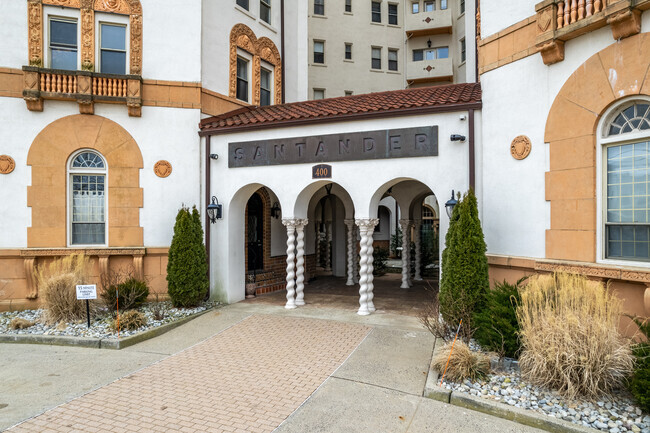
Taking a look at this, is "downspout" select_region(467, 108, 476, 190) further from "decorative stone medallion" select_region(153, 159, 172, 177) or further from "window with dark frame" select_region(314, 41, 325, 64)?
"window with dark frame" select_region(314, 41, 325, 64)

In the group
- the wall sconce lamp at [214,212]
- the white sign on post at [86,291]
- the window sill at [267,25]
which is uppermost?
the window sill at [267,25]

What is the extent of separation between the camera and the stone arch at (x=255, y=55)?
1266cm

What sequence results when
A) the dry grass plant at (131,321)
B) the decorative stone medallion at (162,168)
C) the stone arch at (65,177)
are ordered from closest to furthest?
1. the dry grass plant at (131,321)
2. the stone arch at (65,177)
3. the decorative stone medallion at (162,168)

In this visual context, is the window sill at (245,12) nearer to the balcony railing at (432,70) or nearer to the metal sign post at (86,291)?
the metal sign post at (86,291)

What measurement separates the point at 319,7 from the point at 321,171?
17324mm

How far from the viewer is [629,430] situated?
4.39 meters

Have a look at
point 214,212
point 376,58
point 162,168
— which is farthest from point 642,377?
point 376,58

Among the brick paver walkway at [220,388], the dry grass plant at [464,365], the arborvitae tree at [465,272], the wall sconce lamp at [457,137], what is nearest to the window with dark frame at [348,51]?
the wall sconce lamp at [457,137]

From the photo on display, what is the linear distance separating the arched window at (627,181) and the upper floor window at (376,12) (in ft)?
68.0

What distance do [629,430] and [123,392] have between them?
640 cm

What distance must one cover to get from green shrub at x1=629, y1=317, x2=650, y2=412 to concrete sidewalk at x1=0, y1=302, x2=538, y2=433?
4.21ft

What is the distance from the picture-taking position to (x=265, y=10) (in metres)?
14.4

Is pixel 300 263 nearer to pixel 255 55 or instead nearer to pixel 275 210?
pixel 275 210

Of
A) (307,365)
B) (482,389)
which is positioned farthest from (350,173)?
(482,389)
